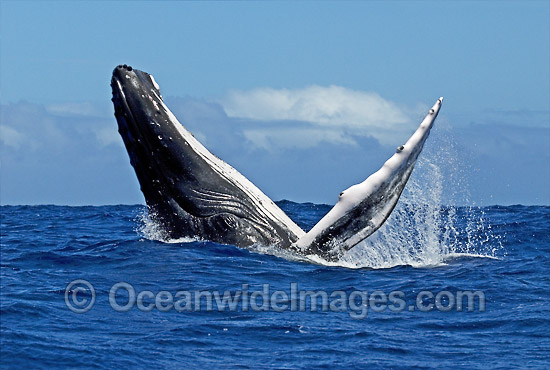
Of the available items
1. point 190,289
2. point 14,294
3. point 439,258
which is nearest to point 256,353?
point 190,289

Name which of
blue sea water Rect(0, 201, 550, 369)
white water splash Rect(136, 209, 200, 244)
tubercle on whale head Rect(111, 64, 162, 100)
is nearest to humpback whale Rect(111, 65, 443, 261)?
tubercle on whale head Rect(111, 64, 162, 100)

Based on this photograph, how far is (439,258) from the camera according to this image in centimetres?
1598

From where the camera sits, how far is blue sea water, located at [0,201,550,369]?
9242 mm

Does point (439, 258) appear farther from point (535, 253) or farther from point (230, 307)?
point (230, 307)

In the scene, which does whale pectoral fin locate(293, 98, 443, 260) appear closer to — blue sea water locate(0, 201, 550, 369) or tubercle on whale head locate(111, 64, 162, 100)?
blue sea water locate(0, 201, 550, 369)

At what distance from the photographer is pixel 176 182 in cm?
1321

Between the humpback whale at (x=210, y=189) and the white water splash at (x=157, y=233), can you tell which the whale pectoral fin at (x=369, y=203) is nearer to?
the humpback whale at (x=210, y=189)

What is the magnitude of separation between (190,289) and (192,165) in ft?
7.51

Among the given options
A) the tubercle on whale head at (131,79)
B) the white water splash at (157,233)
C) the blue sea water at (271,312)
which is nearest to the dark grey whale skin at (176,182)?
the tubercle on whale head at (131,79)

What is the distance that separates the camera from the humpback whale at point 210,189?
12789mm

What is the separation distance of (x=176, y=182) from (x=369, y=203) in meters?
3.12

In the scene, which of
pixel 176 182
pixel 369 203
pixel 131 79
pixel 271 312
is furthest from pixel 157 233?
pixel 271 312

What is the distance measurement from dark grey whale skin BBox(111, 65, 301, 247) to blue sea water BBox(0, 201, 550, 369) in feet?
1.05

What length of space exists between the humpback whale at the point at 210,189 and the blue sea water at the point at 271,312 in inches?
13.5
